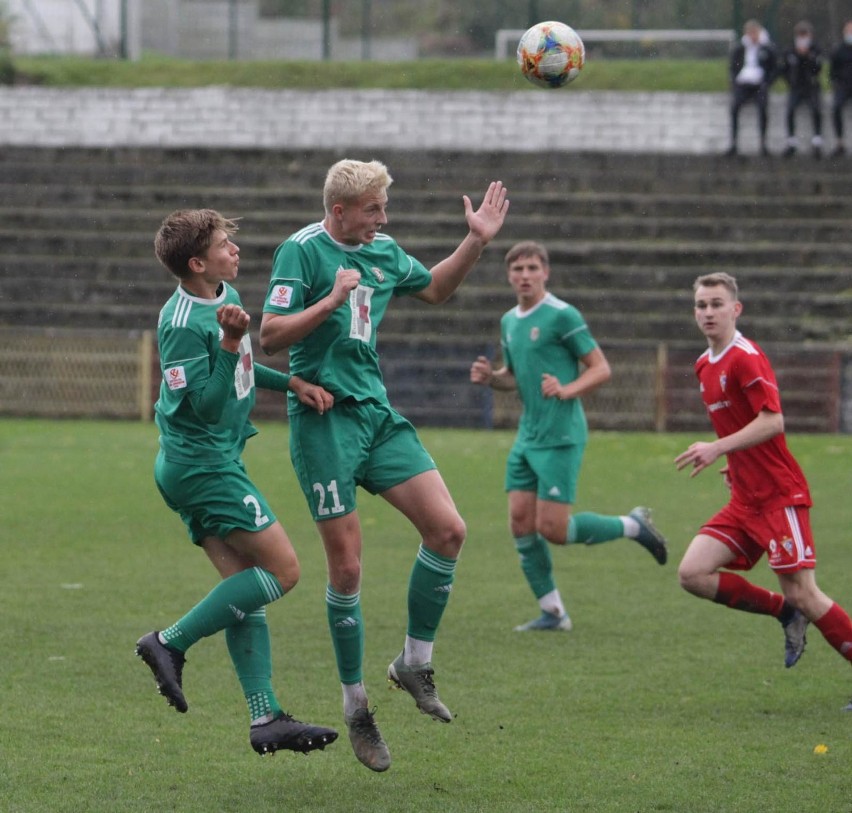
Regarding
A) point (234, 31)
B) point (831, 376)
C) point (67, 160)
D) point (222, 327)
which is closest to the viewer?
point (222, 327)

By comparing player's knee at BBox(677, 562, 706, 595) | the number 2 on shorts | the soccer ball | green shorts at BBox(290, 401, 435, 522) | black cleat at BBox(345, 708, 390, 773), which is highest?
the soccer ball

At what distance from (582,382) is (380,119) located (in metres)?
19.4

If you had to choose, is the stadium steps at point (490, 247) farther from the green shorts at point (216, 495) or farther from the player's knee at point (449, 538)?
the green shorts at point (216, 495)

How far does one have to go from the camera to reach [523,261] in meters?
8.48

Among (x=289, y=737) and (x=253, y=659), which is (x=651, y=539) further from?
(x=289, y=737)

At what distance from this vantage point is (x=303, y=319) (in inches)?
208

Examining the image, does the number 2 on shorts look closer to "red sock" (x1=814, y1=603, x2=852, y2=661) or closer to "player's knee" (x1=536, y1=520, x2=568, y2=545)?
"red sock" (x1=814, y1=603, x2=852, y2=661)

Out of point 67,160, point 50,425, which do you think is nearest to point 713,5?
point 67,160

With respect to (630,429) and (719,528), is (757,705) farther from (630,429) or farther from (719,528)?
(630,429)

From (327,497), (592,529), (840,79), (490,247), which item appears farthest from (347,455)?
(840,79)

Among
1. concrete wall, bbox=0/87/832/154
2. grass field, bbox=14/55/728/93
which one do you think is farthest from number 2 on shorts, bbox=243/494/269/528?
grass field, bbox=14/55/728/93

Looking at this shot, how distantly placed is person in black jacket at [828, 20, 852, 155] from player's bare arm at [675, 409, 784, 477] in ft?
63.6

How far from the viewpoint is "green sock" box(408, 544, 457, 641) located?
18.8 feet

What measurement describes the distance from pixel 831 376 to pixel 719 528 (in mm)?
14604
